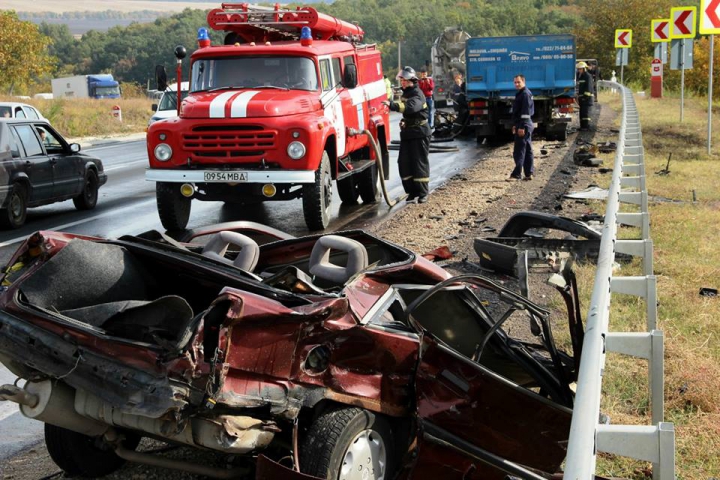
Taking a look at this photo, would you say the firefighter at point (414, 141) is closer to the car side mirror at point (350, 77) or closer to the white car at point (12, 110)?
the car side mirror at point (350, 77)

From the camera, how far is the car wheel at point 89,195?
15.2 metres

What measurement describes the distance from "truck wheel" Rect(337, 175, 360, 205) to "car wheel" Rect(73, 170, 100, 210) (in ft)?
12.8

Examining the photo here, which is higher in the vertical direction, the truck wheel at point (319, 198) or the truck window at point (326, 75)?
the truck window at point (326, 75)

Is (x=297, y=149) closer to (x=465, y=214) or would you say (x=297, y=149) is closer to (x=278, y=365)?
(x=465, y=214)

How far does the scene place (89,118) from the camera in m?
38.9

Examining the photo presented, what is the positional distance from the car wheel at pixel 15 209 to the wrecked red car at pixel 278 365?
882 cm

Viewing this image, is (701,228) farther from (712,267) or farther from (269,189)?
(269,189)

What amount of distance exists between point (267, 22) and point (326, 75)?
68.3 inches

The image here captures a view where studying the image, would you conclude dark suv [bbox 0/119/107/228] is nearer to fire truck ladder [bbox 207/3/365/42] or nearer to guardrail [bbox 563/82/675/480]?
fire truck ladder [bbox 207/3/365/42]

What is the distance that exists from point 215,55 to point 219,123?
1.46m

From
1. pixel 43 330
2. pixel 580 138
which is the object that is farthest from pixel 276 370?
pixel 580 138

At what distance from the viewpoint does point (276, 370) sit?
3938 mm

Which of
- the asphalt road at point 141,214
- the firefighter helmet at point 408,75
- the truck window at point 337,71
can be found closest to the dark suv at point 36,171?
the asphalt road at point 141,214

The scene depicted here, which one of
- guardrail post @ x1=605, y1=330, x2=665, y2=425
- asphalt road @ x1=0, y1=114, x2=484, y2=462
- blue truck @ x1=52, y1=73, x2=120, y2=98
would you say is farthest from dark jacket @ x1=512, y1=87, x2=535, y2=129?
blue truck @ x1=52, y1=73, x2=120, y2=98
